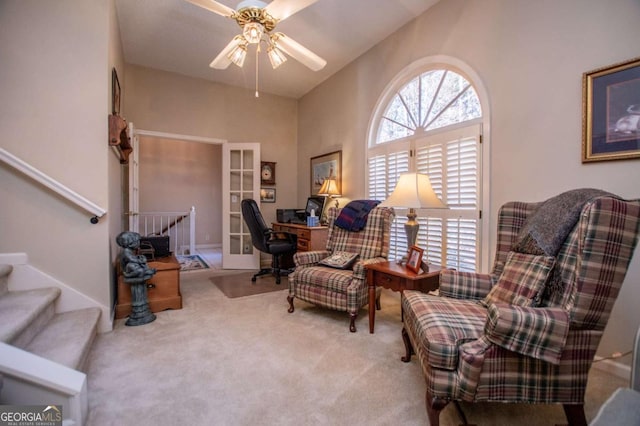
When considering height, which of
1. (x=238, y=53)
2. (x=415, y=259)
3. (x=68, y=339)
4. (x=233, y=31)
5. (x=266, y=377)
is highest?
(x=233, y=31)

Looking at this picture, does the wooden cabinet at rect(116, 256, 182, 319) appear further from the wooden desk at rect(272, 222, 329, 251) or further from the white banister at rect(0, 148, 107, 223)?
the wooden desk at rect(272, 222, 329, 251)

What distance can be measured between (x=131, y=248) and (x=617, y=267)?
3156 millimetres

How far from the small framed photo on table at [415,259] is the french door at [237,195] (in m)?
2.98

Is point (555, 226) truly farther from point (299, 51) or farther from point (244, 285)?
point (244, 285)

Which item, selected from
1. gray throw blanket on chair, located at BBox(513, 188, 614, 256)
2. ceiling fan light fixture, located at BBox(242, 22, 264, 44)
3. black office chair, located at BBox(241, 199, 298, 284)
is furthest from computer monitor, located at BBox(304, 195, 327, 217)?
gray throw blanket on chair, located at BBox(513, 188, 614, 256)

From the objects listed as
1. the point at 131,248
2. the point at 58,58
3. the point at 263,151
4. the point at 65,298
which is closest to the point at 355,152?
the point at 263,151

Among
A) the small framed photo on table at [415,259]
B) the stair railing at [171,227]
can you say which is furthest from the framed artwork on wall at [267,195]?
the small framed photo on table at [415,259]

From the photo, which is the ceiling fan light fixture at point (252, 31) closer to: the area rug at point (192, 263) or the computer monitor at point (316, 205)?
the computer monitor at point (316, 205)

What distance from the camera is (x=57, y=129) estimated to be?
2.18m

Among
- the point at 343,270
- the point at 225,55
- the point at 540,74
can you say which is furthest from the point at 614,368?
the point at 225,55

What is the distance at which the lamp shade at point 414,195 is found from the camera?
2139 mm

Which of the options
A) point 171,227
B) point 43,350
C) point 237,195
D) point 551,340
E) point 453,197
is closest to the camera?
point 551,340

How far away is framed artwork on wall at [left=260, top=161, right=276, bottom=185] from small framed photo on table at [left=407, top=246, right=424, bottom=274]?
3365 mm

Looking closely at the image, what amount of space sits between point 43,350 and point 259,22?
8.37 feet
